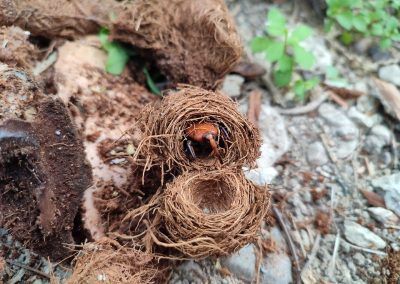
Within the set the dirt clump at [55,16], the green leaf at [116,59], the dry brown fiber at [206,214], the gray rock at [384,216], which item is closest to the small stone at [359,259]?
the gray rock at [384,216]

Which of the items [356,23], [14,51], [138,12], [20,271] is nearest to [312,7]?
[356,23]

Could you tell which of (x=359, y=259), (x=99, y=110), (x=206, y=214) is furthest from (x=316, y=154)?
(x=99, y=110)

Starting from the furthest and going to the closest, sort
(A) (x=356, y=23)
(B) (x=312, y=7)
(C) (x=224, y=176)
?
1. (B) (x=312, y=7)
2. (A) (x=356, y=23)
3. (C) (x=224, y=176)

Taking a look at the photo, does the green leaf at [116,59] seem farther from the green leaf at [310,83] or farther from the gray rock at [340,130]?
the gray rock at [340,130]

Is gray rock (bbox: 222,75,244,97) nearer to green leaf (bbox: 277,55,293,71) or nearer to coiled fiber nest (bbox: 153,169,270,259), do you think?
green leaf (bbox: 277,55,293,71)

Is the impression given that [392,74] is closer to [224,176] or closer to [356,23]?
[356,23]
